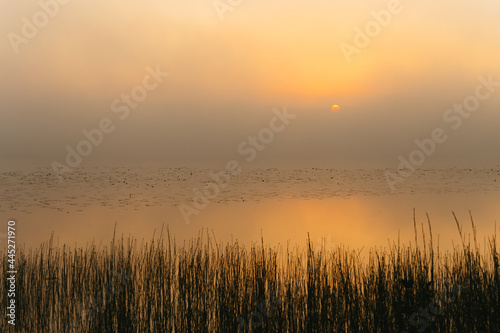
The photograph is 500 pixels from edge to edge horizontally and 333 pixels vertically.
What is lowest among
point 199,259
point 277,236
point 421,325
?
point 421,325

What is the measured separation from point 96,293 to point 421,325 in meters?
3.50

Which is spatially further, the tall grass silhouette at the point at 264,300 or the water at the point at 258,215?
the water at the point at 258,215

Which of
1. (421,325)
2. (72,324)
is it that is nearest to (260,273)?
(421,325)

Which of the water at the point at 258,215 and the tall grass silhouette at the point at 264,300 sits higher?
the water at the point at 258,215

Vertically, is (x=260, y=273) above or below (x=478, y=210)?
below

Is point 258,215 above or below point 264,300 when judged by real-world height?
above

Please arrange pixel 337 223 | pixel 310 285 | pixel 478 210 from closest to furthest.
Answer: pixel 310 285, pixel 337 223, pixel 478 210

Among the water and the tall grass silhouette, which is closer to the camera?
the tall grass silhouette

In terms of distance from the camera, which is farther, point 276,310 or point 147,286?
point 147,286

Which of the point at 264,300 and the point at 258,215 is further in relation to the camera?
the point at 258,215

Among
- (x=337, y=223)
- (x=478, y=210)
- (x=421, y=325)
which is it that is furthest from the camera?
(x=478, y=210)

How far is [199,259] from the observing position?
5.70 m

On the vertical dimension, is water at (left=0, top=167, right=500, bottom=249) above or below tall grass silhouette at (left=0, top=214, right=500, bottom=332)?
above

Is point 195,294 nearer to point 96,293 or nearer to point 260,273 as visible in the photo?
point 260,273
